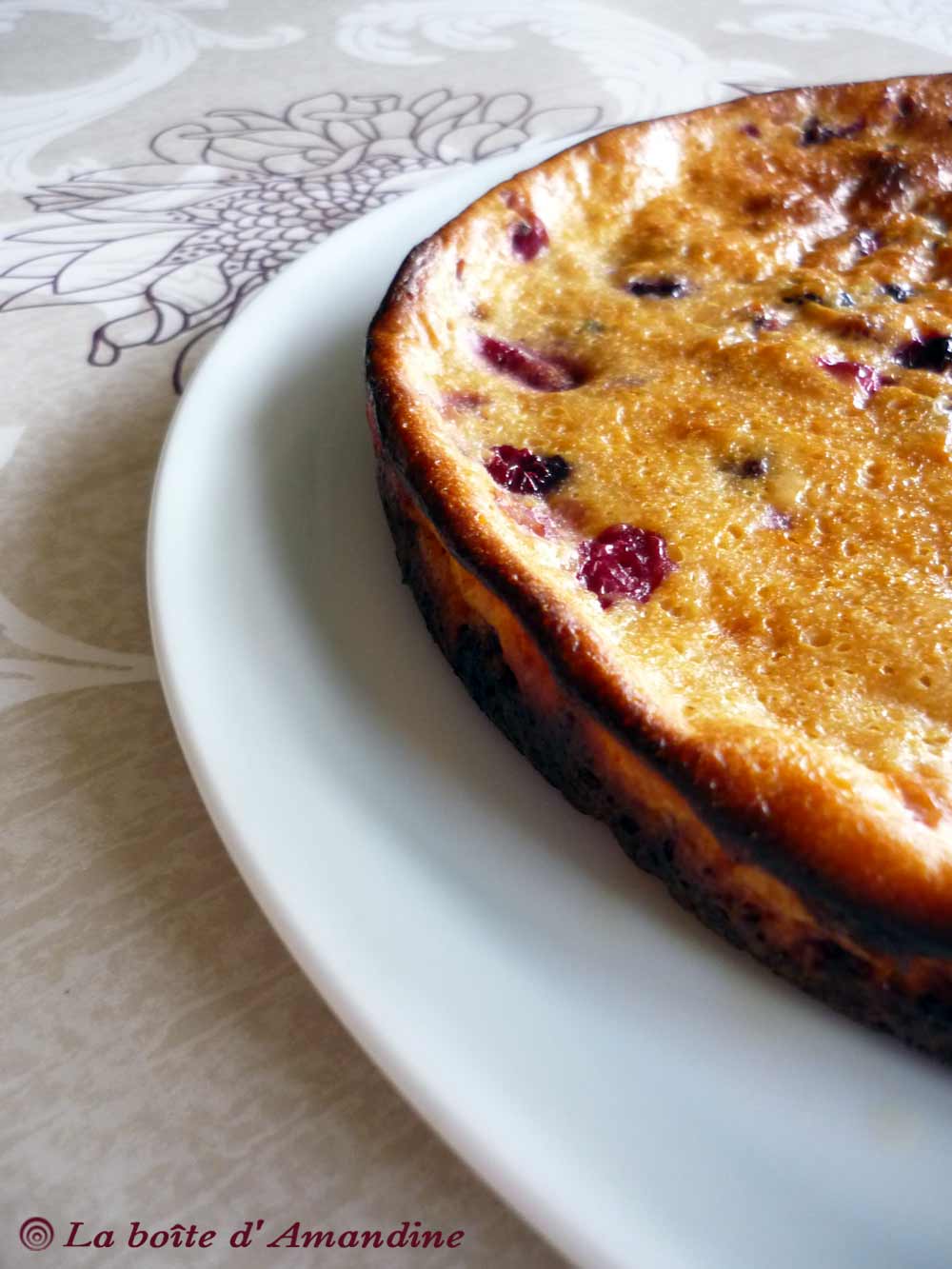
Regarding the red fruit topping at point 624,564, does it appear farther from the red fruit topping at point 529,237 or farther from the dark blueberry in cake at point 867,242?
the dark blueberry in cake at point 867,242

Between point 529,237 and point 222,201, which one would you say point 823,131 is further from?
point 222,201

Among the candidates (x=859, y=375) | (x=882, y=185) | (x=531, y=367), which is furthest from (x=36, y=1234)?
(x=882, y=185)

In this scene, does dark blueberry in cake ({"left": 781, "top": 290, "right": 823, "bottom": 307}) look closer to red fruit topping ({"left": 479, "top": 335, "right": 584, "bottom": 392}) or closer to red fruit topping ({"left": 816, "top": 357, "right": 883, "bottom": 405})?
red fruit topping ({"left": 816, "top": 357, "right": 883, "bottom": 405})

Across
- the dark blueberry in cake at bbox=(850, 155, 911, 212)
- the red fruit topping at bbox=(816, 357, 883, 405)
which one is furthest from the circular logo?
the dark blueberry in cake at bbox=(850, 155, 911, 212)

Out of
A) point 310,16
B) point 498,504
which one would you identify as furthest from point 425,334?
point 310,16

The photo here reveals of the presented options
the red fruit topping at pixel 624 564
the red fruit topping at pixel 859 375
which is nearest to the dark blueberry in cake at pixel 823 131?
the red fruit topping at pixel 859 375

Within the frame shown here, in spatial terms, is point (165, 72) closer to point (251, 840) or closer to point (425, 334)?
point (425, 334)
